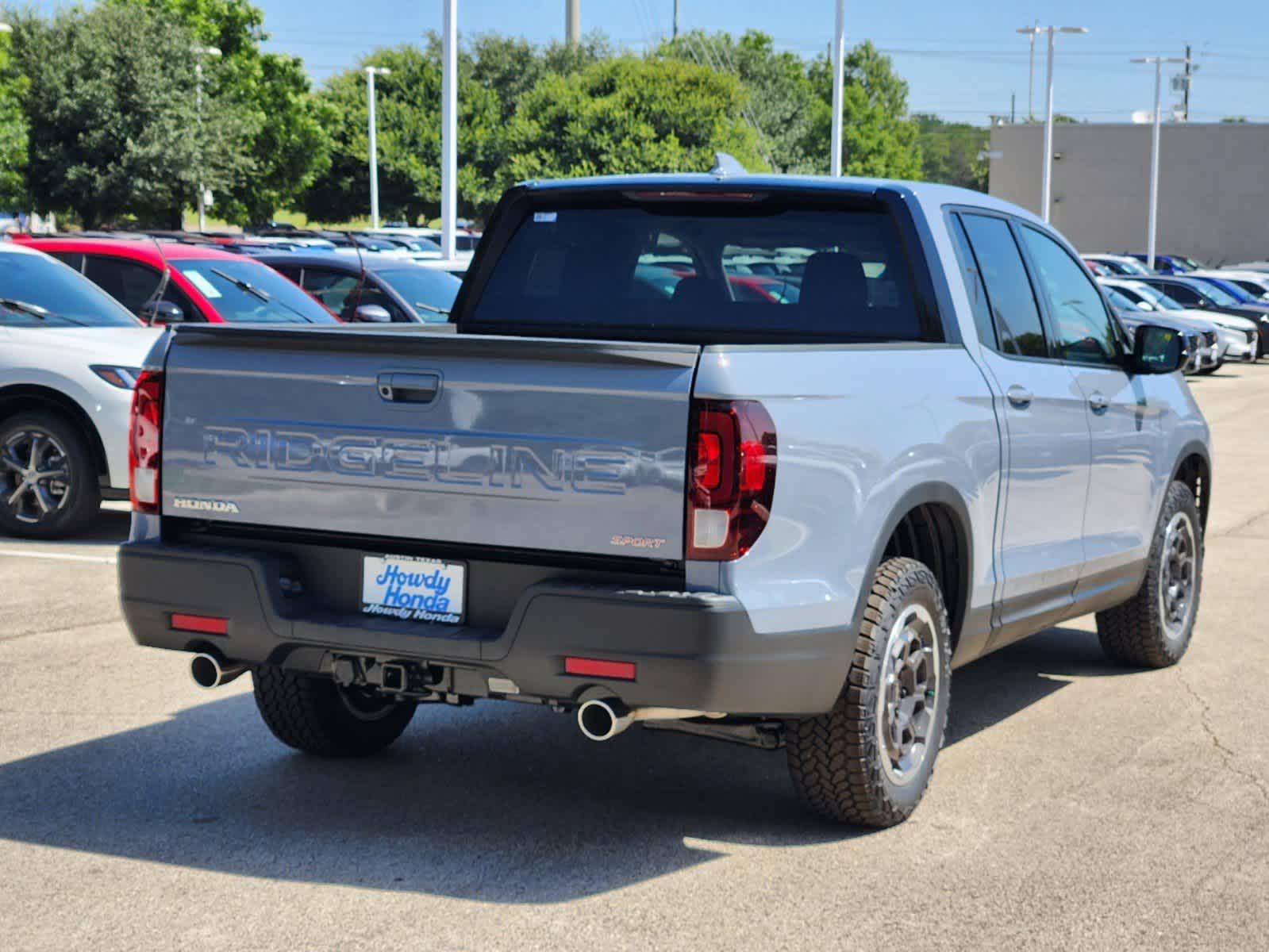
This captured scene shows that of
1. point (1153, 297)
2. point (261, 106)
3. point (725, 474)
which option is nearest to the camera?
point (725, 474)

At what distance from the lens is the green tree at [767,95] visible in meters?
84.3

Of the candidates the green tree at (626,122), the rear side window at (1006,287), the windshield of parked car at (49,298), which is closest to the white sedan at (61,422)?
the windshield of parked car at (49,298)

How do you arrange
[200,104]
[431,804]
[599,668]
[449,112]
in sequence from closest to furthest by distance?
1. [599,668]
2. [431,804]
3. [449,112]
4. [200,104]

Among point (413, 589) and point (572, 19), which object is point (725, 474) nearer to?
point (413, 589)

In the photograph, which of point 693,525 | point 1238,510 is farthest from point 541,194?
point 1238,510

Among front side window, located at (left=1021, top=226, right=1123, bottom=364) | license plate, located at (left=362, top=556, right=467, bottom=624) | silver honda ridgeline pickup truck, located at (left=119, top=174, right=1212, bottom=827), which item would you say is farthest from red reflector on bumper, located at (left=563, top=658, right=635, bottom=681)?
front side window, located at (left=1021, top=226, right=1123, bottom=364)

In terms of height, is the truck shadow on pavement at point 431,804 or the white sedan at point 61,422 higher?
the white sedan at point 61,422

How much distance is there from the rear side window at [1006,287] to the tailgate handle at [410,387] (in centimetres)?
223

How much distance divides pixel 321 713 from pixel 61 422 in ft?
18.8

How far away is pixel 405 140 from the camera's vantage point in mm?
74625

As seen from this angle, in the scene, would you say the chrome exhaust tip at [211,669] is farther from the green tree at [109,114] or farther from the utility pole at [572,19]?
the utility pole at [572,19]

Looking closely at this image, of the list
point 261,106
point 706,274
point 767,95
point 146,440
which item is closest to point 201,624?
point 146,440

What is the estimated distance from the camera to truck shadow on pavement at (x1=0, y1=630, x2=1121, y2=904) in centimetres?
509

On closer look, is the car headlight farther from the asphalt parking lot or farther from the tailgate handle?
the tailgate handle
